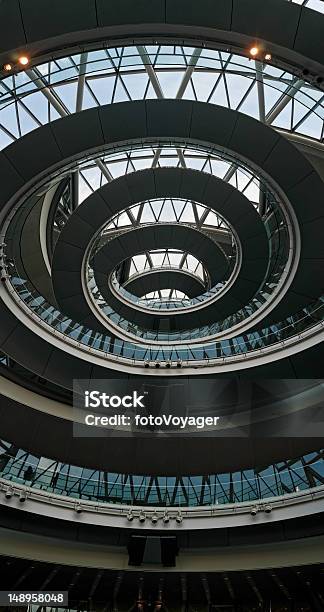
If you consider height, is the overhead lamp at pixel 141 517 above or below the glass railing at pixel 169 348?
below

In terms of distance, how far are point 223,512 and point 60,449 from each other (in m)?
7.62

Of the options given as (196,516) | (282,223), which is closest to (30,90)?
(282,223)

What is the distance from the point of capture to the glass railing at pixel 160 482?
61.5 feet

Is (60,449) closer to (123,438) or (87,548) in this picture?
(123,438)

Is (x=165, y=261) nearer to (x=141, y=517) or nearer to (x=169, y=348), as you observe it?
(x=169, y=348)

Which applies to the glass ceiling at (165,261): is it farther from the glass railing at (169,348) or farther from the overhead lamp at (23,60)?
the overhead lamp at (23,60)

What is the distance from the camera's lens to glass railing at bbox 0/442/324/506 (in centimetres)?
1875

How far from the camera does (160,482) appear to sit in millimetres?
21047

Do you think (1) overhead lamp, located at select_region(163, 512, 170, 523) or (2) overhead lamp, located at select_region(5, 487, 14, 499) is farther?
(1) overhead lamp, located at select_region(163, 512, 170, 523)

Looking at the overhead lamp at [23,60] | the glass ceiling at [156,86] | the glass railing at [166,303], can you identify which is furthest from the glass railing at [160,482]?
the overhead lamp at [23,60]

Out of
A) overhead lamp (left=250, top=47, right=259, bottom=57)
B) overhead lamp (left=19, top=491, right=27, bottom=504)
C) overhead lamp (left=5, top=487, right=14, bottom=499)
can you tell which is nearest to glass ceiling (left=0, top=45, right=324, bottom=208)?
overhead lamp (left=250, top=47, right=259, bottom=57)

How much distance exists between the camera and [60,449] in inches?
867

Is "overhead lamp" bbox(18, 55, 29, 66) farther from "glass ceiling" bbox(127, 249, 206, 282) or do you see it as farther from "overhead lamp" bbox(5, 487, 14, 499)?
"glass ceiling" bbox(127, 249, 206, 282)

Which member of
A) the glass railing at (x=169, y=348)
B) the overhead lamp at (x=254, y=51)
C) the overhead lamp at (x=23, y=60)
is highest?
the overhead lamp at (x=254, y=51)
